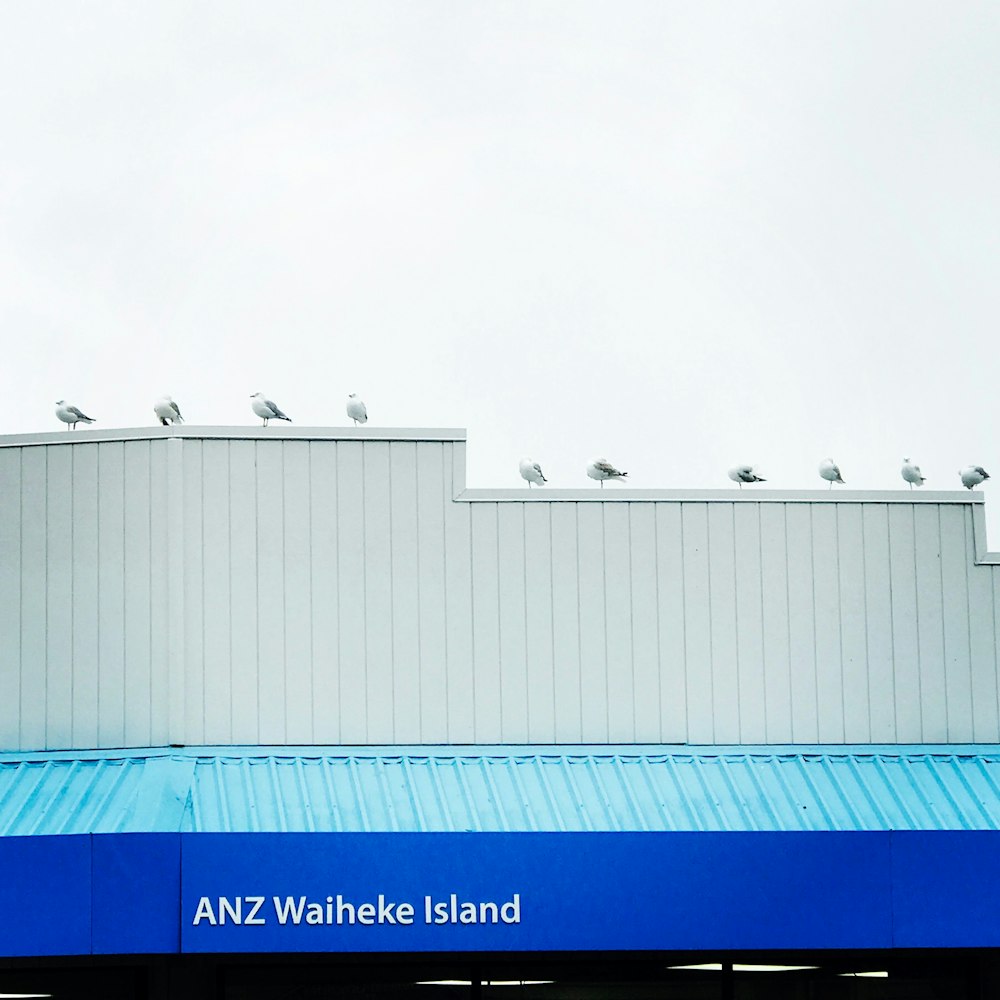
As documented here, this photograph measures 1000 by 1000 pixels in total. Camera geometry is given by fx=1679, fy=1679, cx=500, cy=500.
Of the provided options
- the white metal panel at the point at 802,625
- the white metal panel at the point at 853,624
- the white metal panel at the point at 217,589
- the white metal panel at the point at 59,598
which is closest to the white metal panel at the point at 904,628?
the white metal panel at the point at 853,624

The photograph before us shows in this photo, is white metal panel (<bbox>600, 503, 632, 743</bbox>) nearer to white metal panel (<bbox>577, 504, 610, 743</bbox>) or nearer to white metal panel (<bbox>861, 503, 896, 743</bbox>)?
white metal panel (<bbox>577, 504, 610, 743</bbox>)

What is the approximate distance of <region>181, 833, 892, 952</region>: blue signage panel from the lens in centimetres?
1366

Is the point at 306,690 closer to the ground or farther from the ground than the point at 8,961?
farther from the ground

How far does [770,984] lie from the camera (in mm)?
15352

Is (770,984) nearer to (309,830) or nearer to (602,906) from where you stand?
(602,906)

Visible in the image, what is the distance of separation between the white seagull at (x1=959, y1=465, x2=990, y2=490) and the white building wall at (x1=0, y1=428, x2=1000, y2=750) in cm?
93

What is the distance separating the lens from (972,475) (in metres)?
17.2

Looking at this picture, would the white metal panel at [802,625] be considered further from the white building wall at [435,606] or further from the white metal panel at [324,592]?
the white metal panel at [324,592]

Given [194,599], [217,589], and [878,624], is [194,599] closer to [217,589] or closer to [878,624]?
[217,589]

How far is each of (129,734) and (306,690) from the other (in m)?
1.67

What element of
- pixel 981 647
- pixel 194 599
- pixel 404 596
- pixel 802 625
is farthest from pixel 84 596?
pixel 981 647

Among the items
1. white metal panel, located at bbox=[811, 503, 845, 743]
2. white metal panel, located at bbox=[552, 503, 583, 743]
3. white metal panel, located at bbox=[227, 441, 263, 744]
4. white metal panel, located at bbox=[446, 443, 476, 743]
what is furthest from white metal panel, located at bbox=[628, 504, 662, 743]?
white metal panel, located at bbox=[227, 441, 263, 744]

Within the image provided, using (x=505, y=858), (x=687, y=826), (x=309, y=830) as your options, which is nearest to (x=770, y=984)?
(x=687, y=826)

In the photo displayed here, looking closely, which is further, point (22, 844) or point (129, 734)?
point (129, 734)
